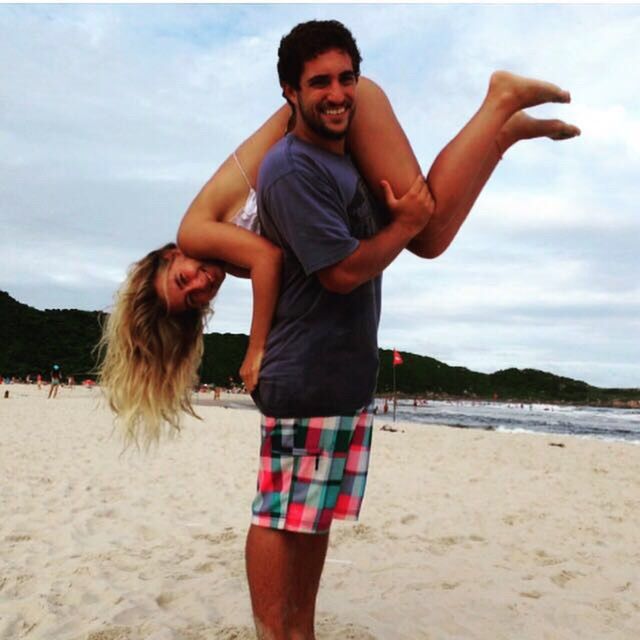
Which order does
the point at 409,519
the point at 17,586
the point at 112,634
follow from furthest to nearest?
the point at 409,519, the point at 17,586, the point at 112,634

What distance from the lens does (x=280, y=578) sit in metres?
1.97

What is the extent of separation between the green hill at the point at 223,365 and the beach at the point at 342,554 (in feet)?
127

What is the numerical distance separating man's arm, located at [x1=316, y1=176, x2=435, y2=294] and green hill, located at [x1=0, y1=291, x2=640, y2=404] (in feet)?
149

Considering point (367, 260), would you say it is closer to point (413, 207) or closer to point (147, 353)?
point (413, 207)

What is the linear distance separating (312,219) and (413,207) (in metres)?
0.26

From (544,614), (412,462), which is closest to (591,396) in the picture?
(412,462)

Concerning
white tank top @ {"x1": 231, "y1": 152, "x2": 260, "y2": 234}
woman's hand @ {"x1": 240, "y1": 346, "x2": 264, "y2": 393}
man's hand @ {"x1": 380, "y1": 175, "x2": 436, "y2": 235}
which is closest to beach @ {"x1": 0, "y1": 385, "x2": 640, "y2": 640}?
woman's hand @ {"x1": 240, "y1": 346, "x2": 264, "y2": 393}

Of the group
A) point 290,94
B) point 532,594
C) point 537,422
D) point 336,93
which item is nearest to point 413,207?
point 336,93

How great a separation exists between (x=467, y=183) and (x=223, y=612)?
8.81 ft

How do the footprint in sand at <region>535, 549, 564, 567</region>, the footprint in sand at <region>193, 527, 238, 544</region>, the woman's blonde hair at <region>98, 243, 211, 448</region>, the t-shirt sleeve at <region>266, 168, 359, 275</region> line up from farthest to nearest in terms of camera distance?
the footprint in sand at <region>193, 527, 238, 544</region> → the footprint in sand at <region>535, 549, 564, 567</region> → the woman's blonde hair at <region>98, 243, 211, 448</region> → the t-shirt sleeve at <region>266, 168, 359, 275</region>

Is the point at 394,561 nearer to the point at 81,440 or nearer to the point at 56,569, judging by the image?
the point at 56,569

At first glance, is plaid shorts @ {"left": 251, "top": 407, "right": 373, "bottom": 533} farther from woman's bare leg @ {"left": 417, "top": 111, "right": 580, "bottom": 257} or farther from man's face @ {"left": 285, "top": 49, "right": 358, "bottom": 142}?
man's face @ {"left": 285, "top": 49, "right": 358, "bottom": 142}

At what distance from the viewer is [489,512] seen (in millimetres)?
6980

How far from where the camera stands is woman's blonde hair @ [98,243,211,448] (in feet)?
7.22
